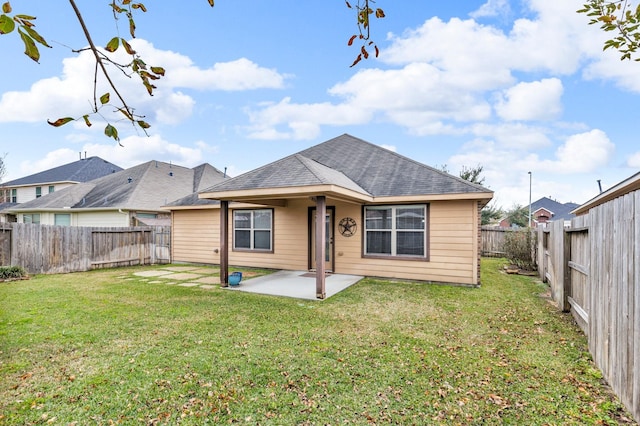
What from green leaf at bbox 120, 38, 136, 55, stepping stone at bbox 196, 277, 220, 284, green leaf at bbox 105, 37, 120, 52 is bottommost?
stepping stone at bbox 196, 277, 220, 284

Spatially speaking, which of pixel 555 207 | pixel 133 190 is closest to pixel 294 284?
pixel 133 190

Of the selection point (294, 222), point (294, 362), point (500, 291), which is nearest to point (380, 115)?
point (294, 222)

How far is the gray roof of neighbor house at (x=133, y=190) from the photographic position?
16.5m

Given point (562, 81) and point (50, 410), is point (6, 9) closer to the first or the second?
point (50, 410)

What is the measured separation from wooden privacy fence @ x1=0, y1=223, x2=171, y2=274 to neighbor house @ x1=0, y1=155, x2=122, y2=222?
13.5 m

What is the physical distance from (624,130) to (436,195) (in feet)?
47.3

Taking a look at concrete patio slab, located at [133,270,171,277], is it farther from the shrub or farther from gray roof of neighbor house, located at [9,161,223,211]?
the shrub

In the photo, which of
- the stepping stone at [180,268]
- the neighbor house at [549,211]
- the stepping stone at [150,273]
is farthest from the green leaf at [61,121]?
the neighbor house at [549,211]

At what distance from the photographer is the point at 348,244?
9219mm

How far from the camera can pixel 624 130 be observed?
15367 mm

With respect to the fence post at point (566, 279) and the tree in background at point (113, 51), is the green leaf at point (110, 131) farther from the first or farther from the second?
the fence post at point (566, 279)

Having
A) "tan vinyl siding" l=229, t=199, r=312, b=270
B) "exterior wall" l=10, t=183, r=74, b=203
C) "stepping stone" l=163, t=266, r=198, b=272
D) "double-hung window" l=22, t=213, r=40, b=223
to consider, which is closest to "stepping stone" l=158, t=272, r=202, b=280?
"stepping stone" l=163, t=266, r=198, b=272

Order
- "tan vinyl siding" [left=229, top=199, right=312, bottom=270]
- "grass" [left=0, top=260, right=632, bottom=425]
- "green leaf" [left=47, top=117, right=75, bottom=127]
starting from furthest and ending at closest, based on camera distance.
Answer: "tan vinyl siding" [left=229, top=199, right=312, bottom=270]
"grass" [left=0, top=260, right=632, bottom=425]
"green leaf" [left=47, top=117, right=75, bottom=127]

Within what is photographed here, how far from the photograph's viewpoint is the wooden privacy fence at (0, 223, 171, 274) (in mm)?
9195
